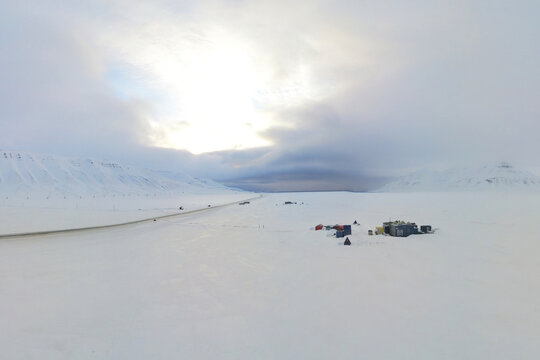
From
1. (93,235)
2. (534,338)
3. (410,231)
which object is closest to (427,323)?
(534,338)

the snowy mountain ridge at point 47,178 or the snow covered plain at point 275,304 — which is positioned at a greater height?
the snowy mountain ridge at point 47,178

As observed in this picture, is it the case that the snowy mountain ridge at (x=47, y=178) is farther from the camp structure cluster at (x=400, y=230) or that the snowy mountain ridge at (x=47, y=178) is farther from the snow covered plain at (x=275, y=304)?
the camp structure cluster at (x=400, y=230)

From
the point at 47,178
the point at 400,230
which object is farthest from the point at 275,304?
the point at 47,178

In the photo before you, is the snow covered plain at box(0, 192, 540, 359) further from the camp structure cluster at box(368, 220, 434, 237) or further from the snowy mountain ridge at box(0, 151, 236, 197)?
the snowy mountain ridge at box(0, 151, 236, 197)

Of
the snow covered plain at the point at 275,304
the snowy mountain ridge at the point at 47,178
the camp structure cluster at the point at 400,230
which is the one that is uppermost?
the snowy mountain ridge at the point at 47,178

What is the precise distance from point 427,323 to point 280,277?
5053 mm

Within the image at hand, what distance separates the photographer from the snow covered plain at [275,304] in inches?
209

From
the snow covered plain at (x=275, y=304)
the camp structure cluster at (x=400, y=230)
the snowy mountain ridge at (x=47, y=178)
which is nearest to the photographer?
the snow covered plain at (x=275, y=304)

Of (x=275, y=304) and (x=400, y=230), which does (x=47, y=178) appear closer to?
(x=400, y=230)

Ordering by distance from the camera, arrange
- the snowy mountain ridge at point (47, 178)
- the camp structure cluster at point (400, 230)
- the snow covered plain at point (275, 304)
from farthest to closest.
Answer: the snowy mountain ridge at point (47, 178)
the camp structure cluster at point (400, 230)
the snow covered plain at point (275, 304)

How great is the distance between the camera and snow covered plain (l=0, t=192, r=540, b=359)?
5.32m

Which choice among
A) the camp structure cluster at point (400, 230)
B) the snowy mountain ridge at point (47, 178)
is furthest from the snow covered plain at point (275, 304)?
the snowy mountain ridge at point (47, 178)

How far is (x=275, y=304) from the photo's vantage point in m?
7.38

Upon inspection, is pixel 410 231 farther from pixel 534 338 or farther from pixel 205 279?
pixel 205 279
